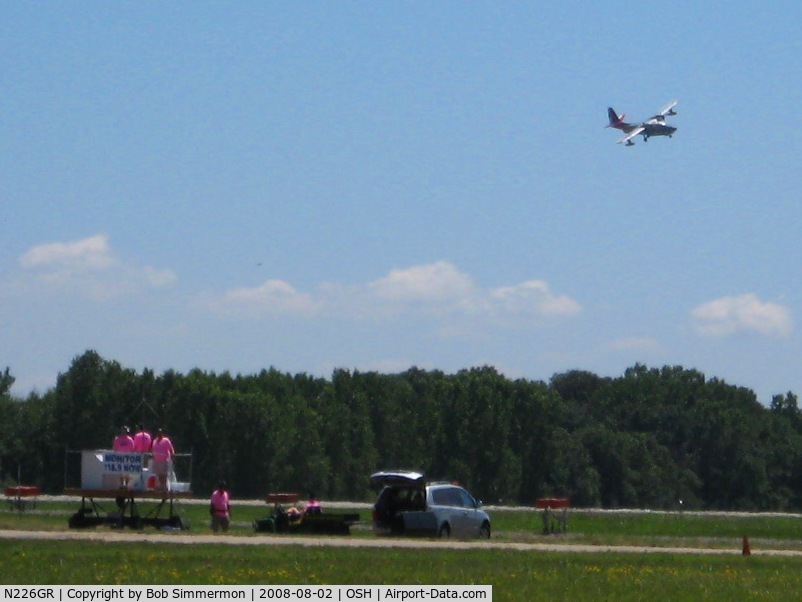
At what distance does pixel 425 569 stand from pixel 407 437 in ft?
293

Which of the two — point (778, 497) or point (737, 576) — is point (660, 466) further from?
point (737, 576)

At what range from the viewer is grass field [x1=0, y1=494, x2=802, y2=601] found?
20156 millimetres

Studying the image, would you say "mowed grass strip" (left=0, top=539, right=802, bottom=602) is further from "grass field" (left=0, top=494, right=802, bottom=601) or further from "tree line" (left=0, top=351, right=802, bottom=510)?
"tree line" (left=0, top=351, right=802, bottom=510)

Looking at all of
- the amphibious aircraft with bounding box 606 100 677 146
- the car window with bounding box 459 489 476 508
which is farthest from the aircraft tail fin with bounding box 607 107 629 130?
the car window with bounding box 459 489 476 508

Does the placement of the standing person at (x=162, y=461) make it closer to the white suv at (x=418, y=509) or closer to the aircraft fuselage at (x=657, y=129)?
the white suv at (x=418, y=509)

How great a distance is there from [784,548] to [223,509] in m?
13.4

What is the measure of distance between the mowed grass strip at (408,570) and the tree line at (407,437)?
181 ft

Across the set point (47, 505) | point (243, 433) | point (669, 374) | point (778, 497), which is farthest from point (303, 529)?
point (669, 374)

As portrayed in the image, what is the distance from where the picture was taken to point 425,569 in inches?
885

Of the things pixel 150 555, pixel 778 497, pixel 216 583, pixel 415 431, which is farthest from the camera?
pixel 778 497

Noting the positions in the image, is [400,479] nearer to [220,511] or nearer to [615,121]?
[220,511]

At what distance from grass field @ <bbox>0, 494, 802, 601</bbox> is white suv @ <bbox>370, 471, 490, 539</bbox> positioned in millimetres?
5447

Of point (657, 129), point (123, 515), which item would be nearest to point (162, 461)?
point (123, 515)

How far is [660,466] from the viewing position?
4914 inches
